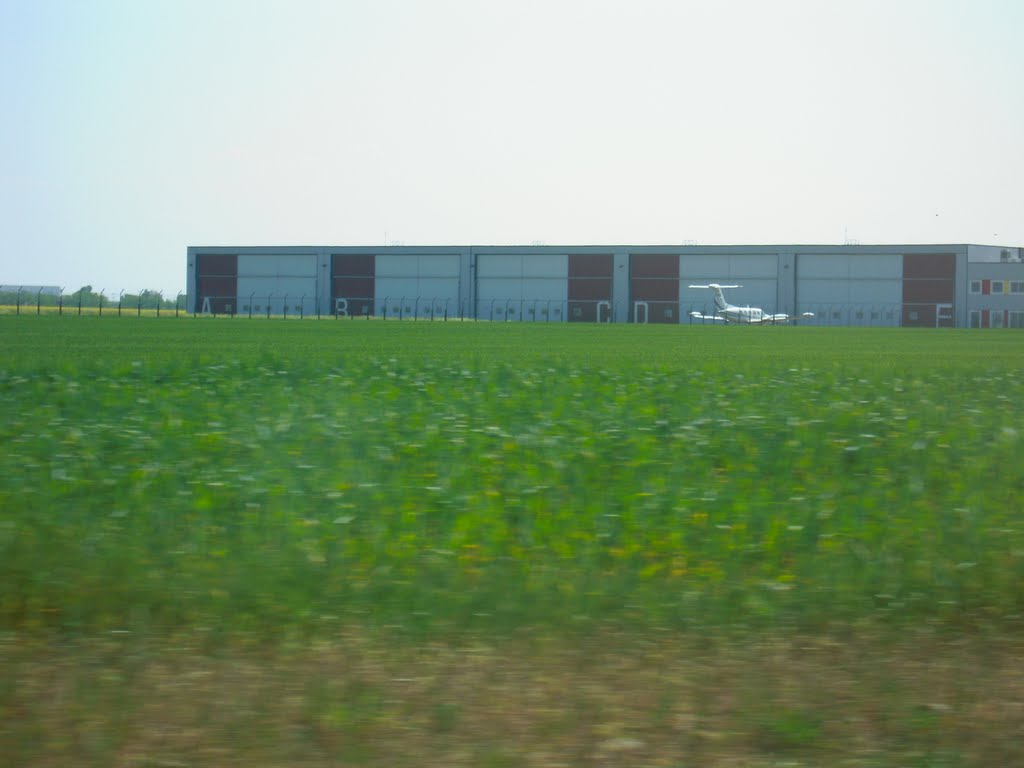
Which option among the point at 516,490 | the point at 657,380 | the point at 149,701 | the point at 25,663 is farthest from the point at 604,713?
the point at 657,380

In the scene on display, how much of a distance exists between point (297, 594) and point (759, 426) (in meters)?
7.25

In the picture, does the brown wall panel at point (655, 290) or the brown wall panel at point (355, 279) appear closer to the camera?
the brown wall panel at point (655, 290)

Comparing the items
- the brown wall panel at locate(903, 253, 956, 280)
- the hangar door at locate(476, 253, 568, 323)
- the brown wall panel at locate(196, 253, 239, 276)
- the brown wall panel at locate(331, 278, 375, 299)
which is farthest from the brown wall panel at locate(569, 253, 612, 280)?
the brown wall panel at locate(196, 253, 239, 276)

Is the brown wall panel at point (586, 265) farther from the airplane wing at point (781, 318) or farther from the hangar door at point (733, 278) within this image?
the airplane wing at point (781, 318)

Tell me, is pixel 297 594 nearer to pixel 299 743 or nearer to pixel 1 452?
pixel 299 743

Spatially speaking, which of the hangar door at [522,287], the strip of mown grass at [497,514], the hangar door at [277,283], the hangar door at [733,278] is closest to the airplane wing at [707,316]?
the hangar door at [733,278]

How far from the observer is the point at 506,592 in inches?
248

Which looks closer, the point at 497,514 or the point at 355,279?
the point at 497,514

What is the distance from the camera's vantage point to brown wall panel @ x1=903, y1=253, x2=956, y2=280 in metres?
87.8

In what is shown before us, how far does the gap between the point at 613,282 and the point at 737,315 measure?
1133cm

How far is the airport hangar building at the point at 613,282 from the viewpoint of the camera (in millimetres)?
88062

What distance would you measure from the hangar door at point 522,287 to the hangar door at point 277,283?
47.3ft

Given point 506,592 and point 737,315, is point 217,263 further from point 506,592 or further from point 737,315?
point 506,592

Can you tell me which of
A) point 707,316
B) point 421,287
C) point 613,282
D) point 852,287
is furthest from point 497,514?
point 421,287
